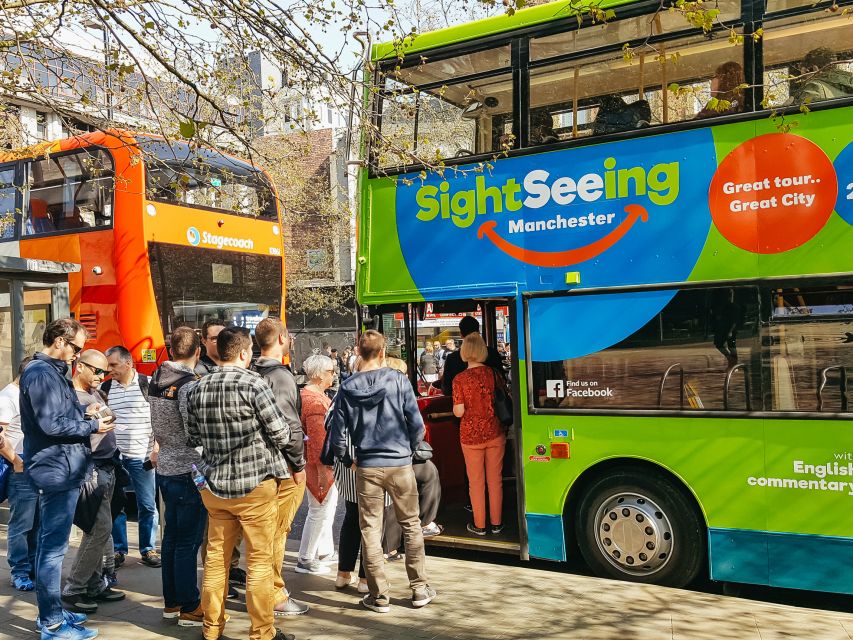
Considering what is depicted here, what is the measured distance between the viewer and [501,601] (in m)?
5.63

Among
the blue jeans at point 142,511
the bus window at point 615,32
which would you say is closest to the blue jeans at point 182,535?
the blue jeans at point 142,511

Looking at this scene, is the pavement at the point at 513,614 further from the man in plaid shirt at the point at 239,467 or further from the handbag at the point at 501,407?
the handbag at the point at 501,407

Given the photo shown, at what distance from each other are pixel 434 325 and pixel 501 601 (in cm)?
306

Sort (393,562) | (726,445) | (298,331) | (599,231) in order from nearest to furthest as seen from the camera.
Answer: (726,445) < (599,231) < (393,562) < (298,331)

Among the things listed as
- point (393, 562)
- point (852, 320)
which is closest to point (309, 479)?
point (393, 562)

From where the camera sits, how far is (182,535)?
513cm

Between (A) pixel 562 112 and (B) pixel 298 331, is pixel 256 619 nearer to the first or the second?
(A) pixel 562 112

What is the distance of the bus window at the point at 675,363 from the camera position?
555 centimetres

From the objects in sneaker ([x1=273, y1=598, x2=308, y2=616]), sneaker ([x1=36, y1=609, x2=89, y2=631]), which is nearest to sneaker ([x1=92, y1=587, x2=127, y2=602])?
sneaker ([x1=36, y1=609, x2=89, y2=631])

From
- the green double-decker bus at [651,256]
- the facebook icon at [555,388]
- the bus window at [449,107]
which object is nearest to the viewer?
the green double-decker bus at [651,256]

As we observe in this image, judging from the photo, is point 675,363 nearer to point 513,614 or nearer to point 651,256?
point 651,256

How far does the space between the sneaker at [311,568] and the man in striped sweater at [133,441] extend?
4.00 feet

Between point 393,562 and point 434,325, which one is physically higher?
point 434,325

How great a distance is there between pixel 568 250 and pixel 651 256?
648 millimetres
